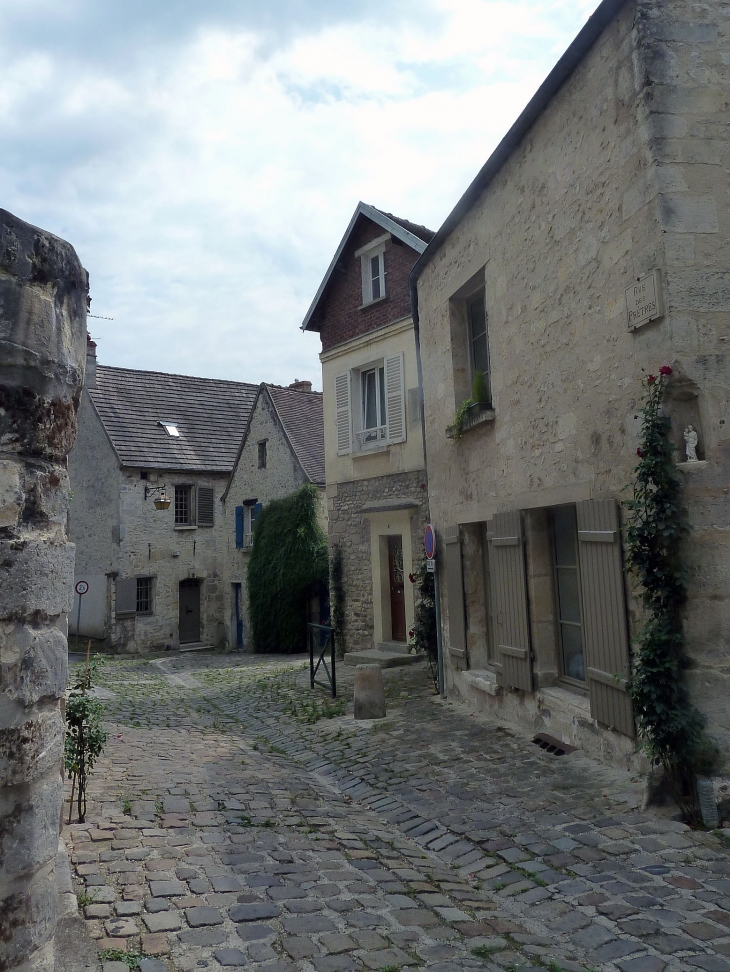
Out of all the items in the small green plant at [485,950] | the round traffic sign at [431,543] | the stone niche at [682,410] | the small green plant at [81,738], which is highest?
the stone niche at [682,410]

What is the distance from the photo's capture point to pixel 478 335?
9.05 metres

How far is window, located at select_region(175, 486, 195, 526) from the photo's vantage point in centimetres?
2270

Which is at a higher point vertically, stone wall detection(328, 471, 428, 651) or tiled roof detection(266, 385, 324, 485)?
tiled roof detection(266, 385, 324, 485)

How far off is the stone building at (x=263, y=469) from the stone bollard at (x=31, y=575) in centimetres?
1639

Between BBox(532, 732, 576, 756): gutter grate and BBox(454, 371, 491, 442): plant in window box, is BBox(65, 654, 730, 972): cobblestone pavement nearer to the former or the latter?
BBox(532, 732, 576, 756): gutter grate

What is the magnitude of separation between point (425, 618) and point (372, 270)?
21.9 feet

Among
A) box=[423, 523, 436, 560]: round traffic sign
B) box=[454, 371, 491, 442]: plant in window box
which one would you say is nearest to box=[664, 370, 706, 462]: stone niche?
box=[454, 371, 491, 442]: plant in window box

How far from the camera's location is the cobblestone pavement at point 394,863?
3.44 meters

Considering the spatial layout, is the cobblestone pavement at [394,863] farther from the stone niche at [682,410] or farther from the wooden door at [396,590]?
the wooden door at [396,590]

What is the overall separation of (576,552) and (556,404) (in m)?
1.27

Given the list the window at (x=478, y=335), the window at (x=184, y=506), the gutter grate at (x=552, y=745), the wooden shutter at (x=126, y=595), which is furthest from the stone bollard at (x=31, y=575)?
the window at (x=184, y=506)

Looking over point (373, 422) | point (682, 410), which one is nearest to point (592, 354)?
point (682, 410)

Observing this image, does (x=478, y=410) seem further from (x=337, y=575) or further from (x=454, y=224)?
(x=337, y=575)

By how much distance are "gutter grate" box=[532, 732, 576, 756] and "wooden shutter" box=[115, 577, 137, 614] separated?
16.3 meters
